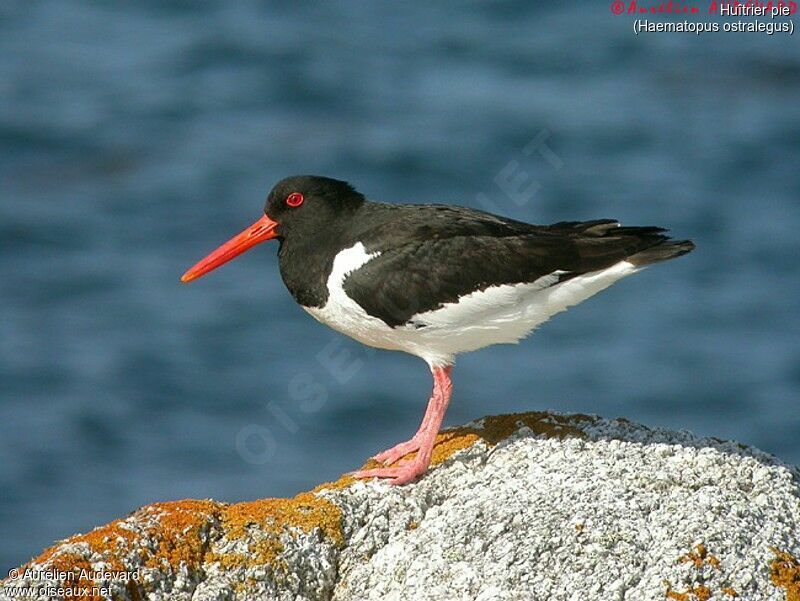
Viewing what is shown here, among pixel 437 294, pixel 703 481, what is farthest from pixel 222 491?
pixel 703 481

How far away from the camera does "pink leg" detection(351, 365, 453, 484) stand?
5.80 m

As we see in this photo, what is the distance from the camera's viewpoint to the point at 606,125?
17.6m

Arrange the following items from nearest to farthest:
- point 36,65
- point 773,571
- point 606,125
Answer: point 773,571
point 606,125
point 36,65

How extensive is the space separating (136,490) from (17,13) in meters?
12.2

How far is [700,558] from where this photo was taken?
15.4ft

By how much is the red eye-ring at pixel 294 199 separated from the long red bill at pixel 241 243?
17 cm

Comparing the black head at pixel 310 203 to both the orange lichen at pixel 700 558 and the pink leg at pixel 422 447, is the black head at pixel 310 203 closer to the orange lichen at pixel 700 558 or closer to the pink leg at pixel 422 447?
the pink leg at pixel 422 447

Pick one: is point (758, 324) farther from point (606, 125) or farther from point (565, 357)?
point (606, 125)

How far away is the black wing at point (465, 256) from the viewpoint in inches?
251

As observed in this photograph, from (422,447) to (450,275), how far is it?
986mm

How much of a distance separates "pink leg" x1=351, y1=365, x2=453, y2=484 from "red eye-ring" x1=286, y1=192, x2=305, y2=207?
1.26 meters

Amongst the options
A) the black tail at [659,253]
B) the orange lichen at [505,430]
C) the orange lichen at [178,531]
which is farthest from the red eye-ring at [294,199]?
the orange lichen at [178,531]
